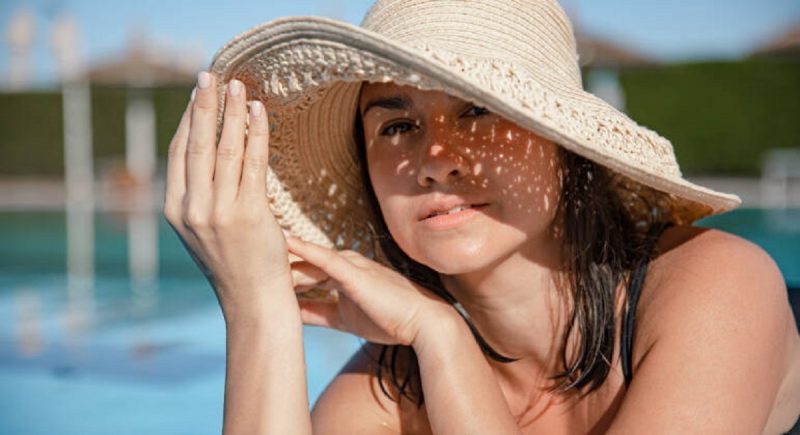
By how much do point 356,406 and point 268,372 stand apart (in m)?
0.54

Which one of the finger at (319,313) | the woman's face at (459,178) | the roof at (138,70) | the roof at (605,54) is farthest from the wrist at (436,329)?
the roof at (138,70)

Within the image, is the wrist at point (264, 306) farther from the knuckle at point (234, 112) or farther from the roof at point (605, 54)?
the roof at point (605, 54)

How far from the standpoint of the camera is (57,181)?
24.8 m

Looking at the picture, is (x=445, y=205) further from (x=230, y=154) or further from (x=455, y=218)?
(x=230, y=154)

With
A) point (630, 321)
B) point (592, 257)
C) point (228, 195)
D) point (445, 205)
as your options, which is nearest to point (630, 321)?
point (630, 321)

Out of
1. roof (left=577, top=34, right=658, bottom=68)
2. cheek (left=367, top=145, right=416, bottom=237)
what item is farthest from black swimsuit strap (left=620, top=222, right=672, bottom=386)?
roof (left=577, top=34, right=658, bottom=68)

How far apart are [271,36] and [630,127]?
0.83 metres

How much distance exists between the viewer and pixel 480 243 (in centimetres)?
179

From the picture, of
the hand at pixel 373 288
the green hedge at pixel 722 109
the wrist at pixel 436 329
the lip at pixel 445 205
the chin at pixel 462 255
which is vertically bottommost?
the green hedge at pixel 722 109

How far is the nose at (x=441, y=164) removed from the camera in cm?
174

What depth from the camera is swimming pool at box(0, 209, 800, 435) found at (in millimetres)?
4406

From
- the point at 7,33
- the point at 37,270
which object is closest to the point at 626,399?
the point at 37,270

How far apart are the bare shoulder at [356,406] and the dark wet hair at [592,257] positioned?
0.04m

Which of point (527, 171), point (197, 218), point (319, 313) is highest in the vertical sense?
point (527, 171)
